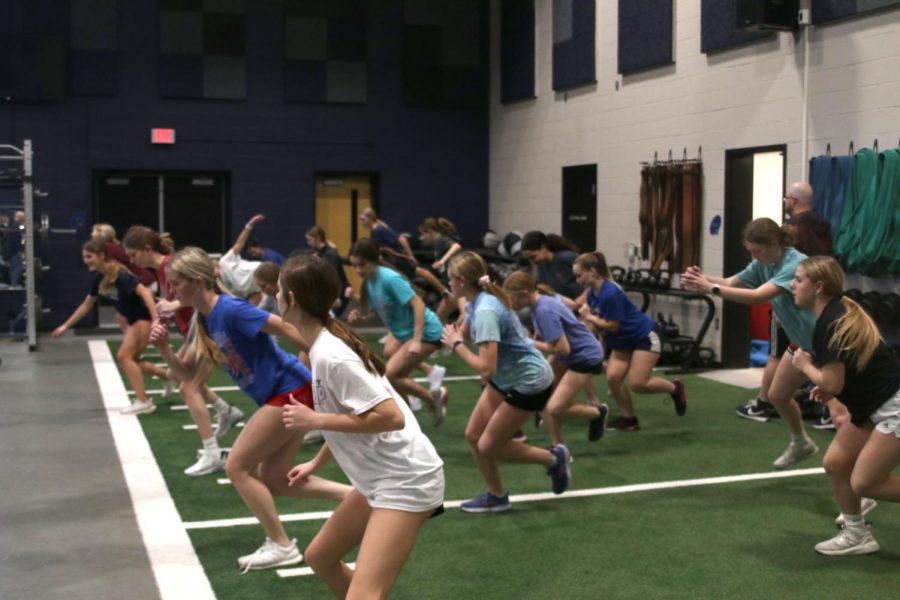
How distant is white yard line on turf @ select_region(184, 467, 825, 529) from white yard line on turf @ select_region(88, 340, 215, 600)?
23 cm

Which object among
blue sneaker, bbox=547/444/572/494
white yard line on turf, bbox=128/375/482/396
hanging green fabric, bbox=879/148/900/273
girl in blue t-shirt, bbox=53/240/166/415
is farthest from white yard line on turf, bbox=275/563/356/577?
hanging green fabric, bbox=879/148/900/273

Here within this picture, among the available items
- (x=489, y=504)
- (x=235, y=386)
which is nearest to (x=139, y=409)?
(x=235, y=386)

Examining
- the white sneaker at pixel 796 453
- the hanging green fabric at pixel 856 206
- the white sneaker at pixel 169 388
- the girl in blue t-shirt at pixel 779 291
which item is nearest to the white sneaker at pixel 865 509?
the girl in blue t-shirt at pixel 779 291

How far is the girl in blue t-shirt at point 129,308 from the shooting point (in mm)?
9297

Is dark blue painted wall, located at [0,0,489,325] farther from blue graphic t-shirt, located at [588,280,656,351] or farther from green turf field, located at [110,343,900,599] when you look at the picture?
blue graphic t-shirt, located at [588,280,656,351]

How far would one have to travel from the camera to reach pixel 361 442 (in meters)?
3.61

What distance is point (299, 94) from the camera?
17.3 meters

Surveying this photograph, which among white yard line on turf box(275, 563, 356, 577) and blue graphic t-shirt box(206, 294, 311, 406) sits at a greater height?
blue graphic t-shirt box(206, 294, 311, 406)

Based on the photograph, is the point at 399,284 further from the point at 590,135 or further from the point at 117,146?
the point at 117,146

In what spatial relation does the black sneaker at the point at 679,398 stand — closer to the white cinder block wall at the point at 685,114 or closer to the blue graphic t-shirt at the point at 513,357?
the white cinder block wall at the point at 685,114

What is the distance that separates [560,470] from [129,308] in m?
4.87

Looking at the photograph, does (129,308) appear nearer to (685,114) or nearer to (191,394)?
(191,394)

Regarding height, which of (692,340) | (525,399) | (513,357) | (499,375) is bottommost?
(692,340)

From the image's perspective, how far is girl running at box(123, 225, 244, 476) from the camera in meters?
7.21
